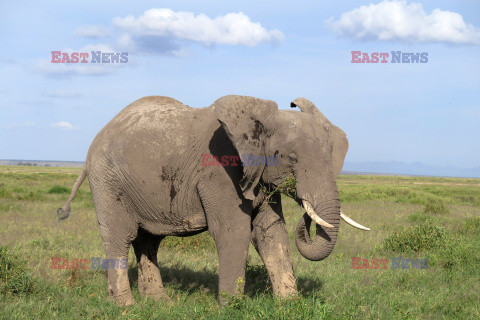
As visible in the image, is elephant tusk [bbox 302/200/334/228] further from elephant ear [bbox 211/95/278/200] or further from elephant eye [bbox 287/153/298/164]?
elephant ear [bbox 211/95/278/200]

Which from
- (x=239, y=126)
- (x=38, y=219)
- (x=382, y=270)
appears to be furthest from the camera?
(x=38, y=219)

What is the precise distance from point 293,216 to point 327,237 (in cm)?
1224

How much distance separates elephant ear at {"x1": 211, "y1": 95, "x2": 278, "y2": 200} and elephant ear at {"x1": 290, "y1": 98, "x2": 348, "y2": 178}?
1.95 ft

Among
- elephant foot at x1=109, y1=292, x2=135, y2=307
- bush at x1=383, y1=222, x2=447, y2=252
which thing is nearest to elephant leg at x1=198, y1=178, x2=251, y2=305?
elephant foot at x1=109, y1=292, x2=135, y2=307

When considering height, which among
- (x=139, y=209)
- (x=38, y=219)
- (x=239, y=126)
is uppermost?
(x=239, y=126)

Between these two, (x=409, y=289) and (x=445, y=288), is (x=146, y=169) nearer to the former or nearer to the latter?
(x=409, y=289)

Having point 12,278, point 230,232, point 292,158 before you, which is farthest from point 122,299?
point 292,158

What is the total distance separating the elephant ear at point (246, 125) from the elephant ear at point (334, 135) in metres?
0.60

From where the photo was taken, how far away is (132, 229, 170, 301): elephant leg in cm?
723

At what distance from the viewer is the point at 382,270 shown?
Answer: 8.73 meters

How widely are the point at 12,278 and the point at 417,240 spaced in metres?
8.77

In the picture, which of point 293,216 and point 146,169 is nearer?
point 146,169

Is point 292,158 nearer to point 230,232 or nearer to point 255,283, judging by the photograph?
point 230,232

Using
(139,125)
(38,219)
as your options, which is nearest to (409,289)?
(139,125)
